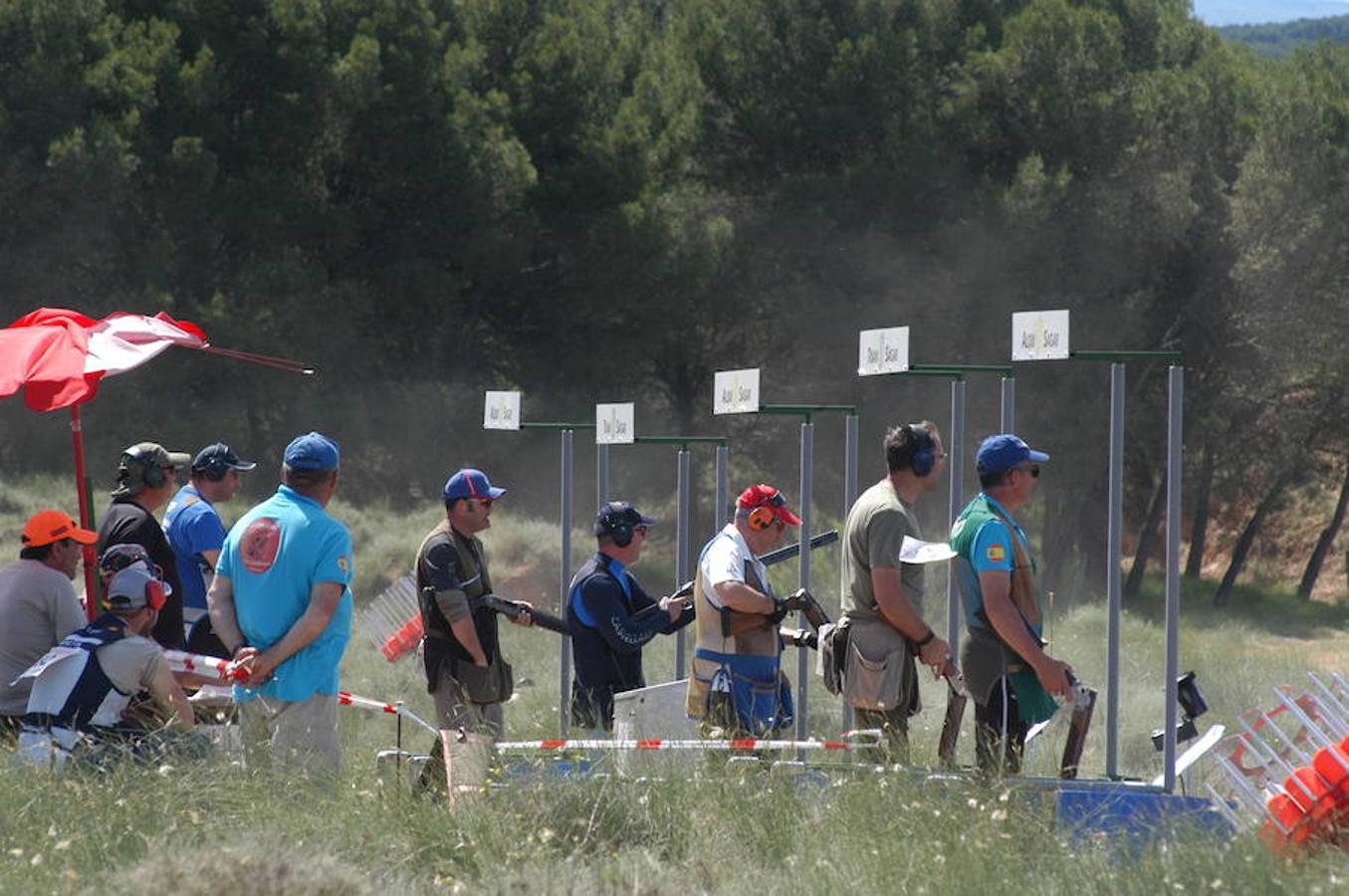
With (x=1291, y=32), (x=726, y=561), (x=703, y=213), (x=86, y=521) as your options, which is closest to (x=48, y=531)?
(x=86, y=521)

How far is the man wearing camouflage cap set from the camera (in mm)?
6676

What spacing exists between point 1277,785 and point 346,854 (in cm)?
278

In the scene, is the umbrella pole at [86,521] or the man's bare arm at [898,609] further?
the umbrella pole at [86,521]

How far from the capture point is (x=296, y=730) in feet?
18.7

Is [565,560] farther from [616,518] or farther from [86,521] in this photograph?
[86,521]

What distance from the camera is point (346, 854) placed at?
4961mm

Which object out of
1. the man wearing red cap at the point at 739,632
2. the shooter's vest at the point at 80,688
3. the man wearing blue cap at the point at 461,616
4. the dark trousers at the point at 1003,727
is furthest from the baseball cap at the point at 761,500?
the shooter's vest at the point at 80,688

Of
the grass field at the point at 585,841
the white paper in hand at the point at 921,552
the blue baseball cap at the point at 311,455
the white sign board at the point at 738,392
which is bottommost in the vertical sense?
the grass field at the point at 585,841

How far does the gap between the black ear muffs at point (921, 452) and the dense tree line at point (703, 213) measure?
1439 centimetres

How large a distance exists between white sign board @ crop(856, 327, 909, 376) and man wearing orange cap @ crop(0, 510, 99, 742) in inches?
118

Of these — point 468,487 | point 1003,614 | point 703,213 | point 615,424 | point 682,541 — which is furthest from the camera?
point 703,213

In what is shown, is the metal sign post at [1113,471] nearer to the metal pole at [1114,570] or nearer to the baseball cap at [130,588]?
the metal pole at [1114,570]

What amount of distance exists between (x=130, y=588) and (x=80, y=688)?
35cm

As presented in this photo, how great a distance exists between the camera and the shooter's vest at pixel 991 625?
5.66 meters
